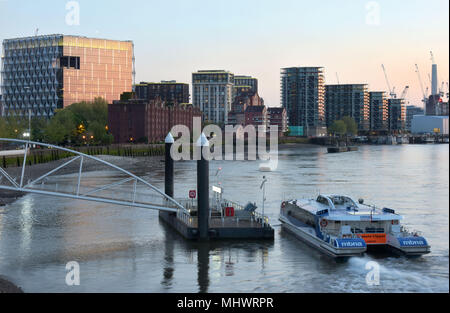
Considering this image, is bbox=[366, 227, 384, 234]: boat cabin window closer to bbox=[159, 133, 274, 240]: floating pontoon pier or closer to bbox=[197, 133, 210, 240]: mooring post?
bbox=[159, 133, 274, 240]: floating pontoon pier

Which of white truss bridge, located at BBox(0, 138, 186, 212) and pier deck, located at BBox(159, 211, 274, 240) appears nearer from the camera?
white truss bridge, located at BBox(0, 138, 186, 212)

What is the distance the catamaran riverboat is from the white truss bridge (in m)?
10.1

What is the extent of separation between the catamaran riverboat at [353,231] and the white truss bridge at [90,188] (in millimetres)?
10113

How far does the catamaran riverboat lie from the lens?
1478 inches

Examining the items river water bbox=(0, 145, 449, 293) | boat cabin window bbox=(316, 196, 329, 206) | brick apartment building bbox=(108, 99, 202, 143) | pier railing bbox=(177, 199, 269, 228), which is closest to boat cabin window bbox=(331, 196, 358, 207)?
boat cabin window bbox=(316, 196, 329, 206)

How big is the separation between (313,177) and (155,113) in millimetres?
99611

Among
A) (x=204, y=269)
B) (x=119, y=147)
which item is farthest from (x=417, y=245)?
(x=119, y=147)

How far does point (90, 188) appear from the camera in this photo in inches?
3063

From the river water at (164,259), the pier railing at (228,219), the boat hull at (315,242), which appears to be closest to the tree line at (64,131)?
the river water at (164,259)

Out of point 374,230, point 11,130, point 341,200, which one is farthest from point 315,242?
point 11,130

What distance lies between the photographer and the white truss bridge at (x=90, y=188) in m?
40.3

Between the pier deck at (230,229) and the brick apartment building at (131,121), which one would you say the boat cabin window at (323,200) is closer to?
the pier deck at (230,229)
